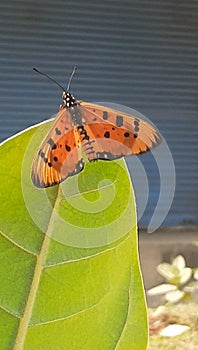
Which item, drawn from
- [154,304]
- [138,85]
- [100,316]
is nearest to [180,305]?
[154,304]

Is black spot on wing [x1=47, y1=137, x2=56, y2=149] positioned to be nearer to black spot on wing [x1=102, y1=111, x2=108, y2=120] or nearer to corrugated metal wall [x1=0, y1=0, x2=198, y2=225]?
black spot on wing [x1=102, y1=111, x2=108, y2=120]

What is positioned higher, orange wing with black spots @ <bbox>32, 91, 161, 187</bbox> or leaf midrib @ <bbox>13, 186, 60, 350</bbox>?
orange wing with black spots @ <bbox>32, 91, 161, 187</bbox>

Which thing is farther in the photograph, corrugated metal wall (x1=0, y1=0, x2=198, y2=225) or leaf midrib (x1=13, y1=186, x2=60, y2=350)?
corrugated metal wall (x1=0, y1=0, x2=198, y2=225)

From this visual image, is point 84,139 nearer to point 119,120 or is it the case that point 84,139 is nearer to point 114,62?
point 119,120

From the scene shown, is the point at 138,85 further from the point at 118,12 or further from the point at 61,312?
the point at 61,312

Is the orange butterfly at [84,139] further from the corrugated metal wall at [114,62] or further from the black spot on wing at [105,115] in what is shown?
the corrugated metal wall at [114,62]

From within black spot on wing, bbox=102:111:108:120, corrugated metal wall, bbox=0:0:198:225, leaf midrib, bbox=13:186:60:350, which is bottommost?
leaf midrib, bbox=13:186:60:350

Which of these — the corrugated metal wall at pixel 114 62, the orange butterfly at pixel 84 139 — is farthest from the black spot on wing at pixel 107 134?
the corrugated metal wall at pixel 114 62

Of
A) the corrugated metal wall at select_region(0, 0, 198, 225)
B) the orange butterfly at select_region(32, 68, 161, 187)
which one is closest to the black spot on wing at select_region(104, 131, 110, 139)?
the orange butterfly at select_region(32, 68, 161, 187)
